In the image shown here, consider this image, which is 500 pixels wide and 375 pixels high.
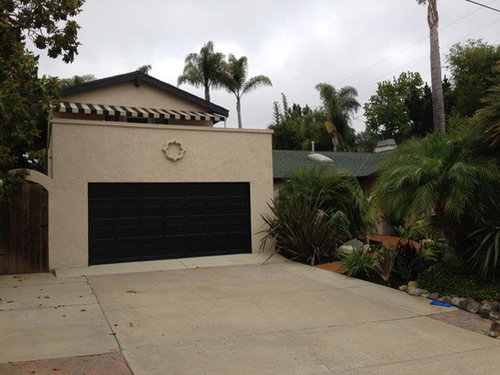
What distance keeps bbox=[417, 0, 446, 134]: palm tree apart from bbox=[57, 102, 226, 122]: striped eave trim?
9.77 metres

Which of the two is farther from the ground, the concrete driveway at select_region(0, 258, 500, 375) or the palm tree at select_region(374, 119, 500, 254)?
the palm tree at select_region(374, 119, 500, 254)

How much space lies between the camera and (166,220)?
41.3 feet

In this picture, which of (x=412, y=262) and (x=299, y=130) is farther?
(x=299, y=130)

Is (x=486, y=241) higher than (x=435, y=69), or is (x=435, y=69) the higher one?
(x=435, y=69)

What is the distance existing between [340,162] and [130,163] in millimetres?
10741

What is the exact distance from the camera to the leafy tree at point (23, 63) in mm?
8500

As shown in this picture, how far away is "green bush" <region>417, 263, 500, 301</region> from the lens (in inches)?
297

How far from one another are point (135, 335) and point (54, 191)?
6.73 metres

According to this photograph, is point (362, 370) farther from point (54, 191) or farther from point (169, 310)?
point (54, 191)

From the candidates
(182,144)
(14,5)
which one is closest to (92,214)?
(182,144)

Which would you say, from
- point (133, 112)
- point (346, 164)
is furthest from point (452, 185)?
point (346, 164)

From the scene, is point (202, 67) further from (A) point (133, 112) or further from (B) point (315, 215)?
(B) point (315, 215)

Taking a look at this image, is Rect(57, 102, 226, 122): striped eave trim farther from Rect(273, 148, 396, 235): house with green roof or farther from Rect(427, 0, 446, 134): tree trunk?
Rect(427, 0, 446, 134): tree trunk

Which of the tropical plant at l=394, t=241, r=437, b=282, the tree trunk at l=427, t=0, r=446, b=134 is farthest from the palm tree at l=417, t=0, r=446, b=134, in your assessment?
the tropical plant at l=394, t=241, r=437, b=282
